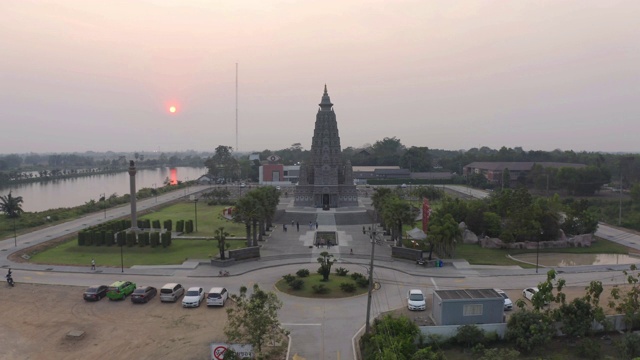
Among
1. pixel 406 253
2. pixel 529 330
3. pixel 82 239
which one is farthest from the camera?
pixel 82 239

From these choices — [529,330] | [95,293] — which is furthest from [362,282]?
[95,293]

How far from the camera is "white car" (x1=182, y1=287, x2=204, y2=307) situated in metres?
29.2

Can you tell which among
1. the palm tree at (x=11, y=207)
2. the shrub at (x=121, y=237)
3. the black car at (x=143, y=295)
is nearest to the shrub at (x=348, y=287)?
the black car at (x=143, y=295)

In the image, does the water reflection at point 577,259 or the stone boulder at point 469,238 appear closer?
the water reflection at point 577,259

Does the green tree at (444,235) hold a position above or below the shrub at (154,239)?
above

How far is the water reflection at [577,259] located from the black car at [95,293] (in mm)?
37437

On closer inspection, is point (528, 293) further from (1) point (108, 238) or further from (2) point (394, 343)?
(1) point (108, 238)

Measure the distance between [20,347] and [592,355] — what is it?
1197 inches

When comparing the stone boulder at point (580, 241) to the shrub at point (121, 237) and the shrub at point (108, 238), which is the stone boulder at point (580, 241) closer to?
the shrub at point (121, 237)

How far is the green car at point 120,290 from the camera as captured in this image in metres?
30.6

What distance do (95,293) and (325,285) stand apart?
16640 mm

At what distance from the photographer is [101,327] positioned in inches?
1024

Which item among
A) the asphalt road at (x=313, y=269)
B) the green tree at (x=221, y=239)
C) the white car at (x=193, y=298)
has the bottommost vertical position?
the asphalt road at (x=313, y=269)

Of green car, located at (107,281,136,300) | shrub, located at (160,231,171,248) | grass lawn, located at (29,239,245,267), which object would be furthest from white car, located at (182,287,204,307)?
shrub, located at (160,231,171,248)
